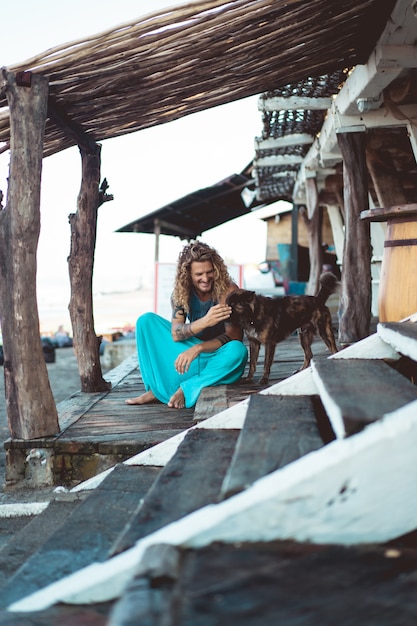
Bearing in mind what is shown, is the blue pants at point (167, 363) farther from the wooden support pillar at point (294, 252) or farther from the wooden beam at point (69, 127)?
the wooden support pillar at point (294, 252)

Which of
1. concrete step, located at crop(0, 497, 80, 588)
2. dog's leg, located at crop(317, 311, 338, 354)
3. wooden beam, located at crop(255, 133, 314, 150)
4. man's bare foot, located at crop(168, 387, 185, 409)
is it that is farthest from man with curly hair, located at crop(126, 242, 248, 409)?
wooden beam, located at crop(255, 133, 314, 150)

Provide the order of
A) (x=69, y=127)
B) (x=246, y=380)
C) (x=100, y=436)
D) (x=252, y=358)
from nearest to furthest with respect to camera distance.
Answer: (x=100, y=436) < (x=69, y=127) < (x=246, y=380) < (x=252, y=358)

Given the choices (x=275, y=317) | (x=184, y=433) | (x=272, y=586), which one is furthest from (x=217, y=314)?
(x=272, y=586)

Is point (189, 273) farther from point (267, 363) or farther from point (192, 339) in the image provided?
point (267, 363)

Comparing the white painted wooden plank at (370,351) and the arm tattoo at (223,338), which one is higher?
the white painted wooden plank at (370,351)

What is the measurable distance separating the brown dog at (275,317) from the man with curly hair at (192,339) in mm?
128

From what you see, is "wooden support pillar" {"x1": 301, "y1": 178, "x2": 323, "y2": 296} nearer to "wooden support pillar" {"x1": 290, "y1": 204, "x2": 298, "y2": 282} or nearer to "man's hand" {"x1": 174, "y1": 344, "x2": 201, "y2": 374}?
"wooden support pillar" {"x1": 290, "y1": 204, "x2": 298, "y2": 282}

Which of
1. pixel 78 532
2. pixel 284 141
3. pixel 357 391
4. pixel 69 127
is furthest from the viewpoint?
pixel 284 141

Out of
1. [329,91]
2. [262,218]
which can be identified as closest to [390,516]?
[329,91]

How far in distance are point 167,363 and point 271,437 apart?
2.96 meters

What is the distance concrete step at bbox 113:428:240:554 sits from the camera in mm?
1690

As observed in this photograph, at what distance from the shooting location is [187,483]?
6.48 feet

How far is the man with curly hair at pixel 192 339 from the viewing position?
466cm

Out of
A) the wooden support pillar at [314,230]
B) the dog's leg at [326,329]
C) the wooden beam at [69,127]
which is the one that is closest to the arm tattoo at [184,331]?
the dog's leg at [326,329]
